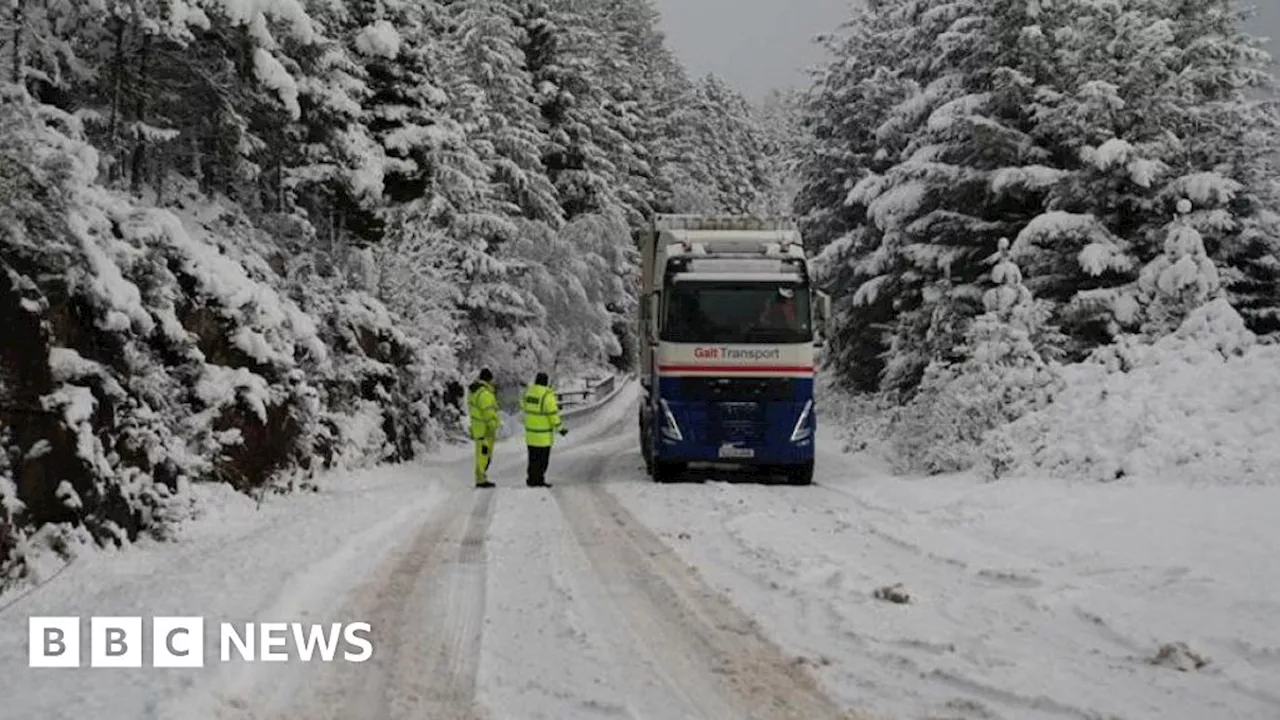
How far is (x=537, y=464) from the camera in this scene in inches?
616

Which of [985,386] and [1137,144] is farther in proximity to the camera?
[1137,144]

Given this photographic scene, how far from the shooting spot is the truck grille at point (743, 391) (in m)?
15.8

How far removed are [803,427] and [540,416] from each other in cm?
394

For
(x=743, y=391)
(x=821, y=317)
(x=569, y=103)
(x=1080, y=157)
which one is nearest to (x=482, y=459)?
(x=743, y=391)

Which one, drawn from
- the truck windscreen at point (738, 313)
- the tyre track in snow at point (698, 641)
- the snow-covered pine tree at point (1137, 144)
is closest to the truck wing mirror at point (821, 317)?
the truck windscreen at point (738, 313)

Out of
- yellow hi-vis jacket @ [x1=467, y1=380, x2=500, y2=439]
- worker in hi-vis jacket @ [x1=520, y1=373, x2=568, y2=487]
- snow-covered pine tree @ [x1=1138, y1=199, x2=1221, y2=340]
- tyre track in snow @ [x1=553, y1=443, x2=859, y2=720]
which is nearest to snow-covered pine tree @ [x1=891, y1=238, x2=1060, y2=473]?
snow-covered pine tree @ [x1=1138, y1=199, x2=1221, y2=340]

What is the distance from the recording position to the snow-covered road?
16.5 ft

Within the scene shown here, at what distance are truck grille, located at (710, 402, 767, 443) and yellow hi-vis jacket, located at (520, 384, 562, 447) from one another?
2391 millimetres

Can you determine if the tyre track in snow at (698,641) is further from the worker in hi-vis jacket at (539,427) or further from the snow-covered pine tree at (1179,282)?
the snow-covered pine tree at (1179,282)

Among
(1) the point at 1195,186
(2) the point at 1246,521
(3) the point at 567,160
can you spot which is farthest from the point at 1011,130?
(3) the point at 567,160

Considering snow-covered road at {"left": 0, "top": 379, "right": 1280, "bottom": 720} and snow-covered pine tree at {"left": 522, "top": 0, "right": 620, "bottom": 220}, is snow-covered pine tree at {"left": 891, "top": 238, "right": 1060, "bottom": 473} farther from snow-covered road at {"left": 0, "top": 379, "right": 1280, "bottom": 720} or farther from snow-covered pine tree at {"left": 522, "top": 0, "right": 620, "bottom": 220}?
snow-covered pine tree at {"left": 522, "top": 0, "right": 620, "bottom": 220}

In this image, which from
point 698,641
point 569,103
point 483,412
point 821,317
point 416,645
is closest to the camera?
point 416,645

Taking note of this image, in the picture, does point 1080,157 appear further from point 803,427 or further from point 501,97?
point 501,97

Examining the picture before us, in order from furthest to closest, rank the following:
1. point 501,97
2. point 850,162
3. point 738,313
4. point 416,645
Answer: point 501,97, point 850,162, point 738,313, point 416,645
